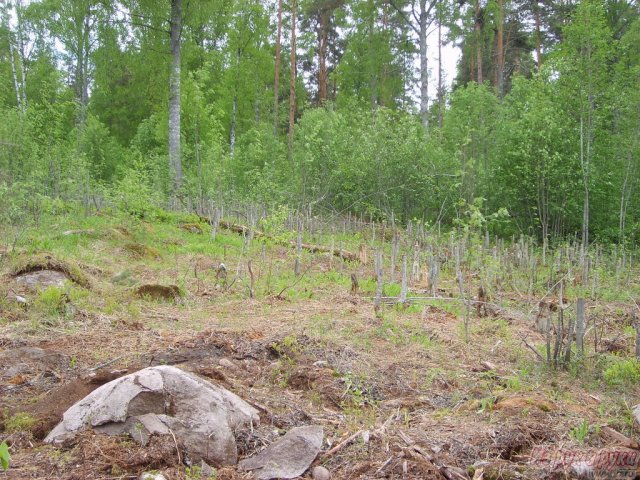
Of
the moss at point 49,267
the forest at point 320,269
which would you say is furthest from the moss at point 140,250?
the moss at point 49,267

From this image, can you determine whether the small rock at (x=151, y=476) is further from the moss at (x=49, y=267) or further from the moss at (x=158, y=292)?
the moss at (x=49, y=267)

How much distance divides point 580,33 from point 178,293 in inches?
469

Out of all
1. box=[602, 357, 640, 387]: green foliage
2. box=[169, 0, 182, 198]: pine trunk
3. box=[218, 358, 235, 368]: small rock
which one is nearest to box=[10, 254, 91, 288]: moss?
box=[218, 358, 235, 368]: small rock

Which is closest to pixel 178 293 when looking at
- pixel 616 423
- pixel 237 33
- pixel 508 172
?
pixel 616 423

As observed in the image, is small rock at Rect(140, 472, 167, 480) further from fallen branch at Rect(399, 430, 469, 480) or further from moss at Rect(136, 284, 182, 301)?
moss at Rect(136, 284, 182, 301)

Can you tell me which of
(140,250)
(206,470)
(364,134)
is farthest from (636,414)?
(364,134)

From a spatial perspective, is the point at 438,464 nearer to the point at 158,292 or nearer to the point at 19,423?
the point at 19,423

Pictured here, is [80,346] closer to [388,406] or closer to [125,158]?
[388,406]

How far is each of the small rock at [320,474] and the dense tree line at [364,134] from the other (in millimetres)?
7653

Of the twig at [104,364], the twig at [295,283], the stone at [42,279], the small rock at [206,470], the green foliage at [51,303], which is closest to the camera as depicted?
the small rock at [206,470]

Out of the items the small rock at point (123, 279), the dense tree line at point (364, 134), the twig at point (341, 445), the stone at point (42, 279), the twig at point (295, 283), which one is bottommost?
the twig at point (341, 445)

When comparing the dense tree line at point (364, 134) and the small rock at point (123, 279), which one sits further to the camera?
the dense tree line at point (364, 134)

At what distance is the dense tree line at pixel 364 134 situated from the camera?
14.3m

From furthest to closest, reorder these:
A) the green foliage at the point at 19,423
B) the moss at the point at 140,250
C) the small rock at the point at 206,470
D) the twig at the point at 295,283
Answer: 1. the moss at the point at 140,250
2. the twig at the point at 295,283
3. the green foliage at the point at 19,423
4. the small rock at the point at 206,470
